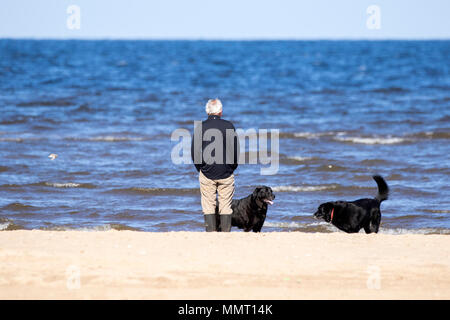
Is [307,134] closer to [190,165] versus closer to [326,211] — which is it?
[190,165]

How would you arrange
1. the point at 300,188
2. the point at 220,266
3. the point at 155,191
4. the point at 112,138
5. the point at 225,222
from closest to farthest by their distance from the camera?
the point at 220,266
the point at 225,222
the point at 155,191
the point at 300,188
the point at 112,138

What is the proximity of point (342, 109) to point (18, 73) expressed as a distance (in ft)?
76.3

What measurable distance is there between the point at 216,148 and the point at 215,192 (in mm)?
672

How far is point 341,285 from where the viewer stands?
572 centimetres

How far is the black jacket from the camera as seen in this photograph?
24.9ft

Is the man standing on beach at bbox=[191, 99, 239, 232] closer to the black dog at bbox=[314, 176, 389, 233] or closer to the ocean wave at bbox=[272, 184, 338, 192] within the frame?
the black dog at bbox=[314, 176, 389, 233]

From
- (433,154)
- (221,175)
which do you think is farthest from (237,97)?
(221,175)

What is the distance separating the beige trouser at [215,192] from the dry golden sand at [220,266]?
56 cm

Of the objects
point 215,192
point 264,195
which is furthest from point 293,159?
point 215,192

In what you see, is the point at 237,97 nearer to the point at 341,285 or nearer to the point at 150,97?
the point at 150,97

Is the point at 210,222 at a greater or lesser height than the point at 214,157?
lesser

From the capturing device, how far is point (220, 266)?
6172mm

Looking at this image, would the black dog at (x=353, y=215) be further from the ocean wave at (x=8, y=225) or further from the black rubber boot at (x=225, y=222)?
the ocean wave at (x=8, y=225)

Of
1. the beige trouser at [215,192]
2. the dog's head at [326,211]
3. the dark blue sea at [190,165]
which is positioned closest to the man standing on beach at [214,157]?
the beige trouser at [215,192]
